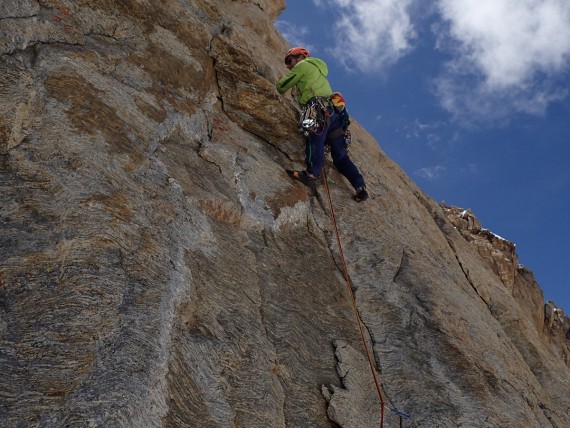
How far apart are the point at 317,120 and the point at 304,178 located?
4.05ft

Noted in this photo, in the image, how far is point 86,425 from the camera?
13.6 ft

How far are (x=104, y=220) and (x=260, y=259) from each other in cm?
245

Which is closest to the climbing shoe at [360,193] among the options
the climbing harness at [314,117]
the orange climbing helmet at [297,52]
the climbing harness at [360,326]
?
the climbing harness at [360,326]

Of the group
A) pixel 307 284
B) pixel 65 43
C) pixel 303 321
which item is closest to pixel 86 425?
pixel 303 321

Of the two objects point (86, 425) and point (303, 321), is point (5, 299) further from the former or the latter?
point (303, 321)

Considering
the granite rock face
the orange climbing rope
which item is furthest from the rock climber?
the orange climbing rope

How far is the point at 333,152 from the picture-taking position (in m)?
10.9

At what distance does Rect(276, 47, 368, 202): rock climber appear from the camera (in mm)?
10055

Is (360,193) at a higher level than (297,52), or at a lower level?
lower

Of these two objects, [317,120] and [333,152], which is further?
[333,152]

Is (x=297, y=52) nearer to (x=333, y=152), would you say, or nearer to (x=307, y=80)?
(x=307, y=80)

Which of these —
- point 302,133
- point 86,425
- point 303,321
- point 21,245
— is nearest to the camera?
point 86,425

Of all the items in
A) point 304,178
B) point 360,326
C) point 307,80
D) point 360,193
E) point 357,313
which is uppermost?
point 307,80

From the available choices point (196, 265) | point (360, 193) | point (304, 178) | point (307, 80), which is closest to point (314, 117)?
point (307, 80)
